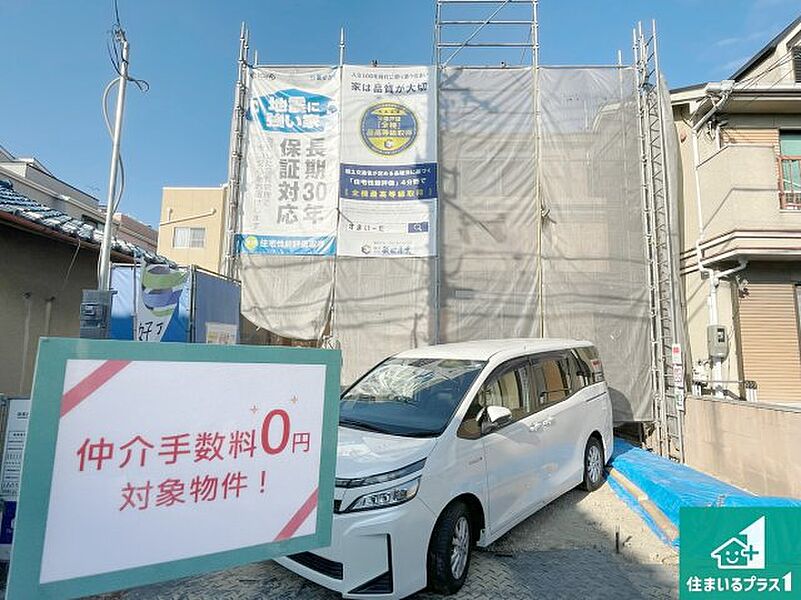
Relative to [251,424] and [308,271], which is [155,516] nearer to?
[251,424]

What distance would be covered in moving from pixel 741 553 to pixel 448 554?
67.0 inches

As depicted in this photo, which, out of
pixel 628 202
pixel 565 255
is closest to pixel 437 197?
pixel 565 255

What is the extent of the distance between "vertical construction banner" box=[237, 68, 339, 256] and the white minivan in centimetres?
408

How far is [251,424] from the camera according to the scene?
1437 millimetres

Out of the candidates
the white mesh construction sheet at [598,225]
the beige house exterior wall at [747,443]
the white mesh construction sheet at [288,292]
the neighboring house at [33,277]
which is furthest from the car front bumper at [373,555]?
the white mesh construction sheet at [598,225]

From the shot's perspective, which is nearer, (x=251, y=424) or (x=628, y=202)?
(x=251, y=424)

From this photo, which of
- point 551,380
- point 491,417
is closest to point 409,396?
point 491,417

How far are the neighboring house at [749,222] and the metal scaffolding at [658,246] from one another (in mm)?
627

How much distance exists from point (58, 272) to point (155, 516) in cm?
546

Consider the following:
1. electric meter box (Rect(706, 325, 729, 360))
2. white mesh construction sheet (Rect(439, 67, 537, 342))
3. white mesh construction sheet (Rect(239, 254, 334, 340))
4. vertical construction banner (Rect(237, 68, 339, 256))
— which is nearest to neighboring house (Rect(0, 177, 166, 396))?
white mesh construction sheet (Rect(239, 254, 334, 340))

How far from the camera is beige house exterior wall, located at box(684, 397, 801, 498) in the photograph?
4496 mm

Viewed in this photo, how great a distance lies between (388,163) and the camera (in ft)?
25.2

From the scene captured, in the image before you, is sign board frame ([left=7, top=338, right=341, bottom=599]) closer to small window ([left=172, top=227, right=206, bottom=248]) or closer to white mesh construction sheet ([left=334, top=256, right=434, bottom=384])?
white mesh construction sheet ([left=334, top=256, right=434, bottom=384])

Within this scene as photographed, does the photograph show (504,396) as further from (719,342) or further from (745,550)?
(719,342)
